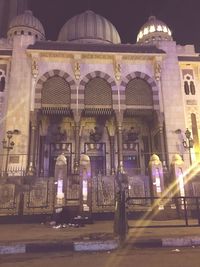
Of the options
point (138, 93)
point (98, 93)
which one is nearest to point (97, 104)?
point (98, 93)

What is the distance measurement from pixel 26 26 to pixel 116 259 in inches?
1004

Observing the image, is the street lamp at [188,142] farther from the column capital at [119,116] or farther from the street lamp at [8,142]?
the street lamp at [8,142]

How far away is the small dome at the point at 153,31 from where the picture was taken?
87.0 feet

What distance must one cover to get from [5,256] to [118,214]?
2.32 meters

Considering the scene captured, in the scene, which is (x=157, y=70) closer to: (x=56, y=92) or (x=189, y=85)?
(x=189, y=85)

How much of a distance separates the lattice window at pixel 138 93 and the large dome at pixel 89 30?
25.3 ft

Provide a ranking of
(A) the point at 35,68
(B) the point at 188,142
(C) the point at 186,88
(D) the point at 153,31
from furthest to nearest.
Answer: (D) the point at 153,31 < (C) the point at 186,88 < (A) the point at 35,68 < (B) the point at 188,142

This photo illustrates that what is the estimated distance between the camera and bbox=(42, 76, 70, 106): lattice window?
17781 mm

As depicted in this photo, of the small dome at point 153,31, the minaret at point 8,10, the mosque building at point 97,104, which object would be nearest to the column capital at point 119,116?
the mosque building at point 97,104

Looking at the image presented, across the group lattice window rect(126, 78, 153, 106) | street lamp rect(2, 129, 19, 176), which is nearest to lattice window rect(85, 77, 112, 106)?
lattice window rect(126, 78, 153, 106)

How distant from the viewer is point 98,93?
18.3 metres

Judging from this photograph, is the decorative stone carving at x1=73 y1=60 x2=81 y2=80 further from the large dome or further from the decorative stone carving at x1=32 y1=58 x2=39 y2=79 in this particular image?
the large dome

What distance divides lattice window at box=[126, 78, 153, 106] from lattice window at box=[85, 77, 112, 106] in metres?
1.35

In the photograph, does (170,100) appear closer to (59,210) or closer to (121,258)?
(59,210)
